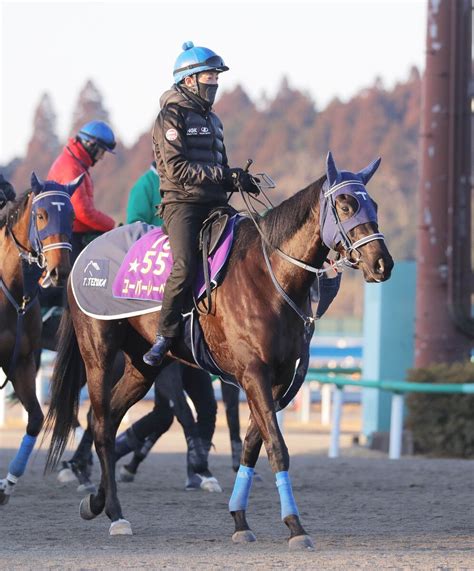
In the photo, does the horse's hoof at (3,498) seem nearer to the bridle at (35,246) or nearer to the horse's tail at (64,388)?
the horse's tail at (64,388)

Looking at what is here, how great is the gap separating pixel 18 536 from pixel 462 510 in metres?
2.93

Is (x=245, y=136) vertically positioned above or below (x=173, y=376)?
above

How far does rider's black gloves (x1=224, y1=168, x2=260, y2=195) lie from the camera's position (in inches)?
309

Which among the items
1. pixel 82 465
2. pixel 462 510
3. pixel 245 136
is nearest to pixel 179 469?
pixel 82 465

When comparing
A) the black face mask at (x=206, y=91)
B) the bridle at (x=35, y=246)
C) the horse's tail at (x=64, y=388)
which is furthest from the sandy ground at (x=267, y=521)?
the black face mask at (x=206, y=91)

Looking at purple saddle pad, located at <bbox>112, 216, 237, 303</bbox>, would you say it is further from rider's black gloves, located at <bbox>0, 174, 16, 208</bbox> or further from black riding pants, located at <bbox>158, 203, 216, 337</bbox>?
rider's black gloves, located at <bbox>0, 174, 16, 208</bbox>

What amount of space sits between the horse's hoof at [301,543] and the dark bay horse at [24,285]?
8.45ft

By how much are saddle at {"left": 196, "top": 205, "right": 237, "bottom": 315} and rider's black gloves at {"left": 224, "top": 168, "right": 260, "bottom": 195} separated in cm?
18

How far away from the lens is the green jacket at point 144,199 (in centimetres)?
1081

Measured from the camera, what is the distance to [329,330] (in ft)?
168

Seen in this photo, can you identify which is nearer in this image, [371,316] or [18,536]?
[18,536]

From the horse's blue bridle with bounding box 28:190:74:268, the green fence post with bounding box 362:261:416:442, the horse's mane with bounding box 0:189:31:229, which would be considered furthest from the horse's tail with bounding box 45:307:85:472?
the green fence post with bounding box 362:261:416:442

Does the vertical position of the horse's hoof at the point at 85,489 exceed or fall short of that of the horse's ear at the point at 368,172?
it falls short

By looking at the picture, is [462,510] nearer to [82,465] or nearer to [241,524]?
[241,524]
